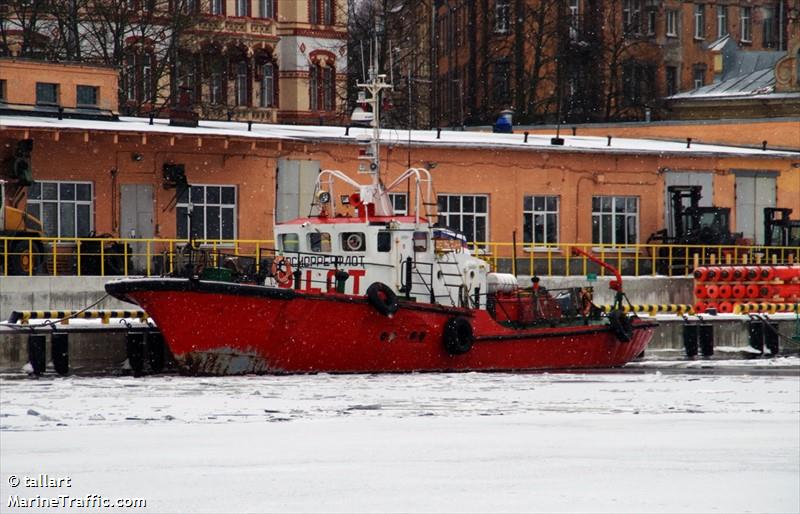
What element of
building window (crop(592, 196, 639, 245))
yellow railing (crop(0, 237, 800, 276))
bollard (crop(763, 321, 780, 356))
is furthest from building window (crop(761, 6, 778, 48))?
bollard (crop(763, 321, 780, 356))

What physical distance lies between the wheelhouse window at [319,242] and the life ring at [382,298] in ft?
4.89

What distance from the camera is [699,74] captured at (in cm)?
6856

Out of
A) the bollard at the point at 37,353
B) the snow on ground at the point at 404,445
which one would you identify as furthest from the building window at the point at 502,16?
the snow on ground at the point at 404,445

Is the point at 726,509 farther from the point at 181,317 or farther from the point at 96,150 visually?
the point at 96,150

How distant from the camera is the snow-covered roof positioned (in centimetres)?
3469

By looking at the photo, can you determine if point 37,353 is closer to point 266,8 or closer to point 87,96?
point 87,96

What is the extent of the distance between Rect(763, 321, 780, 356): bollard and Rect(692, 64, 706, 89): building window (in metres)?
33.5

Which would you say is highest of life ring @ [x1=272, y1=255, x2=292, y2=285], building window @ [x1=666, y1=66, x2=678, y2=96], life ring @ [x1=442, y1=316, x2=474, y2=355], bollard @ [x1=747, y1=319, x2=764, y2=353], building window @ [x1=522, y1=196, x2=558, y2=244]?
building window @ [x1=666, y1=66, x2=678, y2=96]

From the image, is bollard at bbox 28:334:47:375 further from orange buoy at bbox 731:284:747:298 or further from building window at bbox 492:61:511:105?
building window at bbox 492:61:511:105

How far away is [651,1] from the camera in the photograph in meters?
68.3

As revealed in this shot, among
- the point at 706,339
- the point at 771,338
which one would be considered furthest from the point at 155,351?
the point at 771,338

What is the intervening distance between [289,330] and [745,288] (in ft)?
45.1

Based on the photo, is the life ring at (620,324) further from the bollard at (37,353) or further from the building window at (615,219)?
the bollard at (37,353)

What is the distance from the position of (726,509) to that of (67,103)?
88.2 feet
